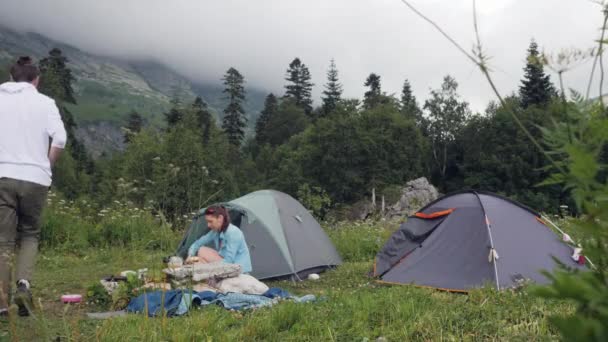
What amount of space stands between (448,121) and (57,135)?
4986cm

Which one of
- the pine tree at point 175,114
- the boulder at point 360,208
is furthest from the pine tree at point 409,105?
the pine tree at point 175,114

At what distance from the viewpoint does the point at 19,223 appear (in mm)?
4324

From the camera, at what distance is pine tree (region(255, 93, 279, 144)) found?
6956 cm

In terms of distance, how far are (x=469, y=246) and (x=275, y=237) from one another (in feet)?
8.80

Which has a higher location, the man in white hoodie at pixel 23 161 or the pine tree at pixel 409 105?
the pine tree at pixel 409 105

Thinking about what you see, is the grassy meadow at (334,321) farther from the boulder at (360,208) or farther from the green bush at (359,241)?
the boulder at (360,208)

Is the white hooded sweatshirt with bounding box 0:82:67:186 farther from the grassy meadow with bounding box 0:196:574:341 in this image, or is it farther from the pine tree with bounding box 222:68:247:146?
the pine tree with bounding box 222:68:247:146

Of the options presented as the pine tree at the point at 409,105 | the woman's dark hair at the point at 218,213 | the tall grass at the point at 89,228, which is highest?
the pine tree at the point at 409,105

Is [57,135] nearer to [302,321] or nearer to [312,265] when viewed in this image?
[302,321]

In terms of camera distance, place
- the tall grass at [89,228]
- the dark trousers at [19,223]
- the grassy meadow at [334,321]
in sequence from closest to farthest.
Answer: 1. the grassy meadow at [334,321]
2. the dark trousers at [19,223]
3. the tall grass at [89,228]

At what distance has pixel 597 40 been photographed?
2.94 feet

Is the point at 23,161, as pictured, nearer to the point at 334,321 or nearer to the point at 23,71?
the point at 23,71

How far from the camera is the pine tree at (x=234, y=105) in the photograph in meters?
61.8

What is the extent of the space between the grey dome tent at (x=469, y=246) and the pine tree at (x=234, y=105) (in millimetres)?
55383
